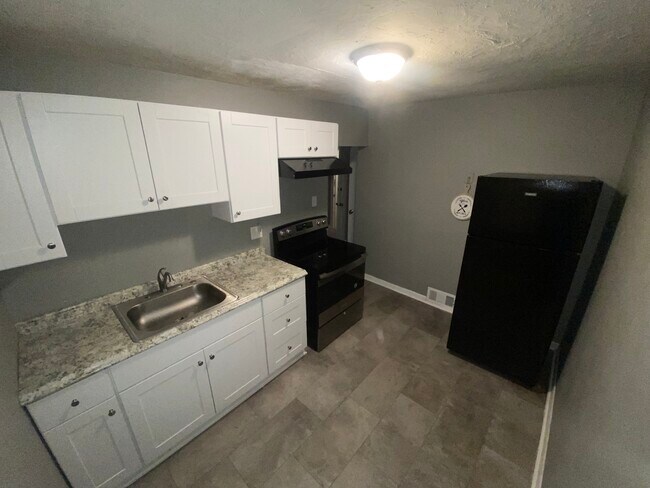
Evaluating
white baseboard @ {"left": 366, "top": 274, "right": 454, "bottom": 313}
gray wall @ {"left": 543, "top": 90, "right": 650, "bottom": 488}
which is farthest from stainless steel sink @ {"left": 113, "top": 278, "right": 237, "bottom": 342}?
white baseboard @ {"left": 366, "top": 274, "right": 454, "bottom": 313}

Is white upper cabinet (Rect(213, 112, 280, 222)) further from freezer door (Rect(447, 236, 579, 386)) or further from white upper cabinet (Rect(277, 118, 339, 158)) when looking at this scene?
freezer door (Rect(447, 236, 579, 386))

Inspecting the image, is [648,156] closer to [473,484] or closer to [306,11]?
[306,11]

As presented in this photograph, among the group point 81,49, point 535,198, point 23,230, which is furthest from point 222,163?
point 535,198

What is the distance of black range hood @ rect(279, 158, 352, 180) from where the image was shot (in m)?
2.06

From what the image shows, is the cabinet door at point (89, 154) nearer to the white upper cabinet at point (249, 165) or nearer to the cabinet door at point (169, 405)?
the white upper cabinet at point (249, 165)

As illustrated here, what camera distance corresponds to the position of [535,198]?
1.79m

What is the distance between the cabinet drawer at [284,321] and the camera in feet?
6.63

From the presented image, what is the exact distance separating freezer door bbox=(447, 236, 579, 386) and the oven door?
3.12ft

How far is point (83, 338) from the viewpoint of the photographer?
1387 mm

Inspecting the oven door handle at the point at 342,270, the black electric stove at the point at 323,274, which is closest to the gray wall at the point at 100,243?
the black electric stove at the point at 323,274

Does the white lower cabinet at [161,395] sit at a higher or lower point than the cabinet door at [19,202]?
lower

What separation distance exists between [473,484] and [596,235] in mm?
2061

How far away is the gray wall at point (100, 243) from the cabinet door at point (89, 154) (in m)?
0.29

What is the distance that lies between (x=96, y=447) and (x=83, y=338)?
55 centimetres
